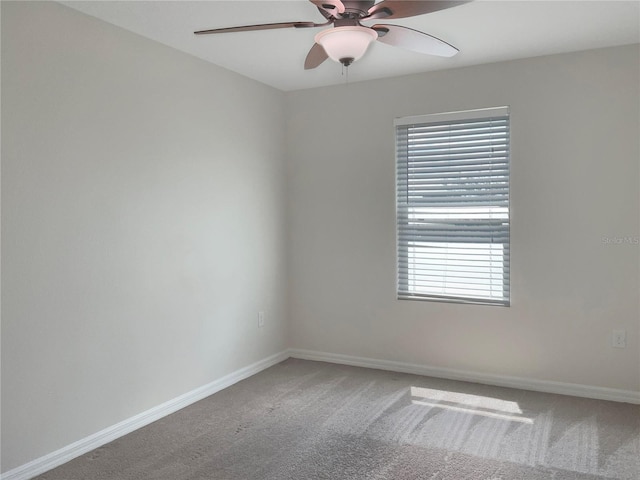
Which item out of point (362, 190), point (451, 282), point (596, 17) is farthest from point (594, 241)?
point (362, 190)

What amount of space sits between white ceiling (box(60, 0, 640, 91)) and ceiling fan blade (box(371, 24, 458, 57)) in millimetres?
491

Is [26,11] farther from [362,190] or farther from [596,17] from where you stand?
[596,17]

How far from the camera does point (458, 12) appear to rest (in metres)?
2.79

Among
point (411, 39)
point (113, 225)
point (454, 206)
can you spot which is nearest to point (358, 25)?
point (411, 39)

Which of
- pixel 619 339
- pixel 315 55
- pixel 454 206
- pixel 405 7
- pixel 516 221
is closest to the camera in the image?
pixel 405 7

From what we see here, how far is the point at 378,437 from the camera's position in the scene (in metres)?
2.97

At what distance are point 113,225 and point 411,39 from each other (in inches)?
75.2

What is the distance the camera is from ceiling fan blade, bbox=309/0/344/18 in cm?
191

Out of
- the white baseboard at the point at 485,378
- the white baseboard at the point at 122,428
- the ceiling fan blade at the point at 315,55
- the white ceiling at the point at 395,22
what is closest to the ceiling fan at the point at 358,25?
the ceiling fan blade at the point at 315,55

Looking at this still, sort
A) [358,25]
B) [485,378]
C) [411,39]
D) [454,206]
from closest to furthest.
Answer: [358,25] → [411,39] → [485,378] → [454,206]

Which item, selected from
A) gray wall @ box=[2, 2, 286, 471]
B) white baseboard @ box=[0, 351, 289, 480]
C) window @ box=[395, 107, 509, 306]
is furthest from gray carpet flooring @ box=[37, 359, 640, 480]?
window @ box=[395, 107, 509, 306]

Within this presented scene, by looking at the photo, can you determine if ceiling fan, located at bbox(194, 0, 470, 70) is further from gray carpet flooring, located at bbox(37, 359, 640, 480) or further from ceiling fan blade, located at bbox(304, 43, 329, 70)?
gray carpet flooring, located at bbox(37, 359, 640, 480)

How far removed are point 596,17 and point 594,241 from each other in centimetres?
143

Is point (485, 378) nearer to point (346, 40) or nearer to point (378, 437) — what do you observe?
point (378, 437)
